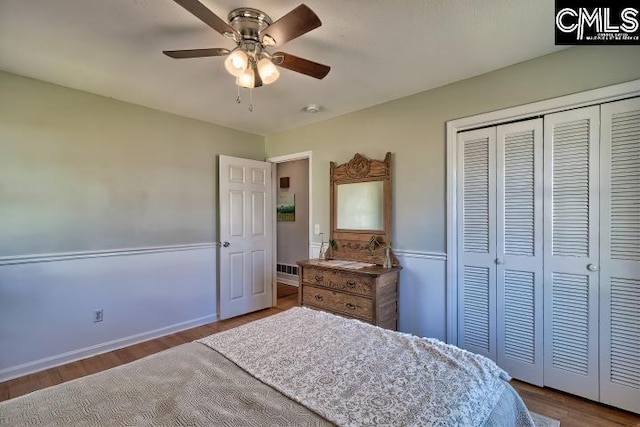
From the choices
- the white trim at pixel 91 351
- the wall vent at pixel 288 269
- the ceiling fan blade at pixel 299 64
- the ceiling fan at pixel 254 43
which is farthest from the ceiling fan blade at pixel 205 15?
the wall vent at pixel 288 269

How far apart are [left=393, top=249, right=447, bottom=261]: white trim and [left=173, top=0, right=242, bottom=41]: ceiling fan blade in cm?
222

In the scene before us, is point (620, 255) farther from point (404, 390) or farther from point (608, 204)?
point (404, 390)

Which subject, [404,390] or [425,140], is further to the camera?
[425,140]

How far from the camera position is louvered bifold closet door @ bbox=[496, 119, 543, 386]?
2.25 m

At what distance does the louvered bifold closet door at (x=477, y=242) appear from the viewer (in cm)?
246

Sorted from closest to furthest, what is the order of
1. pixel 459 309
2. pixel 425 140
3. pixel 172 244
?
1. pixel 459 309
2. pixel 425 140
3. pixel 172 244

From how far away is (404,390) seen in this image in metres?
1.10

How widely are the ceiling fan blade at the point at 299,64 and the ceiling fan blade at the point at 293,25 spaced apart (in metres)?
0.14

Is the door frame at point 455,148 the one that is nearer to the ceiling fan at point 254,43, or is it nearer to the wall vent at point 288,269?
the ceiling fan at point 254,43

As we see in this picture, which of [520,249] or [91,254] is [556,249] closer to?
[520,249]

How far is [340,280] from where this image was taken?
2.84 meters

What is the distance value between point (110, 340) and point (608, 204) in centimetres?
418

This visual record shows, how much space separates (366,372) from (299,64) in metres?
1.67

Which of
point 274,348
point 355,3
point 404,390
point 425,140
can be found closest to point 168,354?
point 274,348
